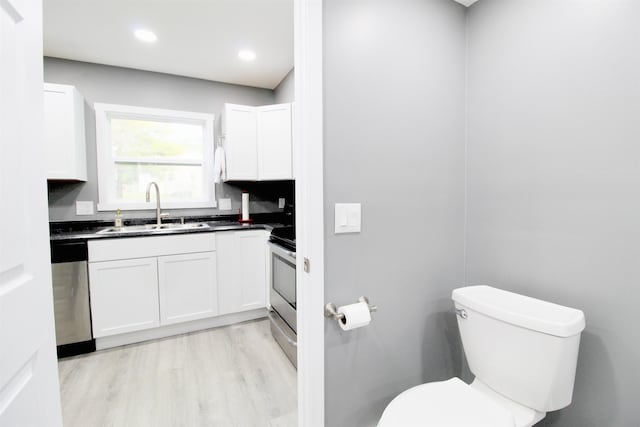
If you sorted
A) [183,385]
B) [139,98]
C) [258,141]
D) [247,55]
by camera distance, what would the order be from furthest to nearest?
1. [258,141]
2. [139,98]
3. [247,55]
4. [183,385]

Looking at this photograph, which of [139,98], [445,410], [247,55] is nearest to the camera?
[445,410]

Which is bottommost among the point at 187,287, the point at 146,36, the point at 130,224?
the point at 187,287

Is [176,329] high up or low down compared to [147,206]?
down

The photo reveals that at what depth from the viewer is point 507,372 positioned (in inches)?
42.4

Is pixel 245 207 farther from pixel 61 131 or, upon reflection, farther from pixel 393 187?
pixel 393 187

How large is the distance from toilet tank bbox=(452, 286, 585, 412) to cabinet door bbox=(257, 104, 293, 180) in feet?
6.65

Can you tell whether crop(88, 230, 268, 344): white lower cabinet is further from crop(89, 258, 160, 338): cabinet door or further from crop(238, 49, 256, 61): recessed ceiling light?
crop(238, 49, 256, 61): recessed ceiling light

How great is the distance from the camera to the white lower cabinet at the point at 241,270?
257 centimetres

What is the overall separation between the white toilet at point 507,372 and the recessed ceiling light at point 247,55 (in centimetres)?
253

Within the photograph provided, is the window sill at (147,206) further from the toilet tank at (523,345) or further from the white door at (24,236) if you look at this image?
the toilet tank at (523,345)

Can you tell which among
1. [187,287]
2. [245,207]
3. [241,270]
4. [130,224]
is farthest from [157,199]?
[241,270]

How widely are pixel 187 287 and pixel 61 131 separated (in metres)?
1.62

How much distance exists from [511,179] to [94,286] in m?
2.82

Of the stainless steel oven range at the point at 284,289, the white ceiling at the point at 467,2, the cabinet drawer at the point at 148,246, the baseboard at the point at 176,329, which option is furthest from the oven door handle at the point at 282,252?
the white ceiling at the point at 467,2
